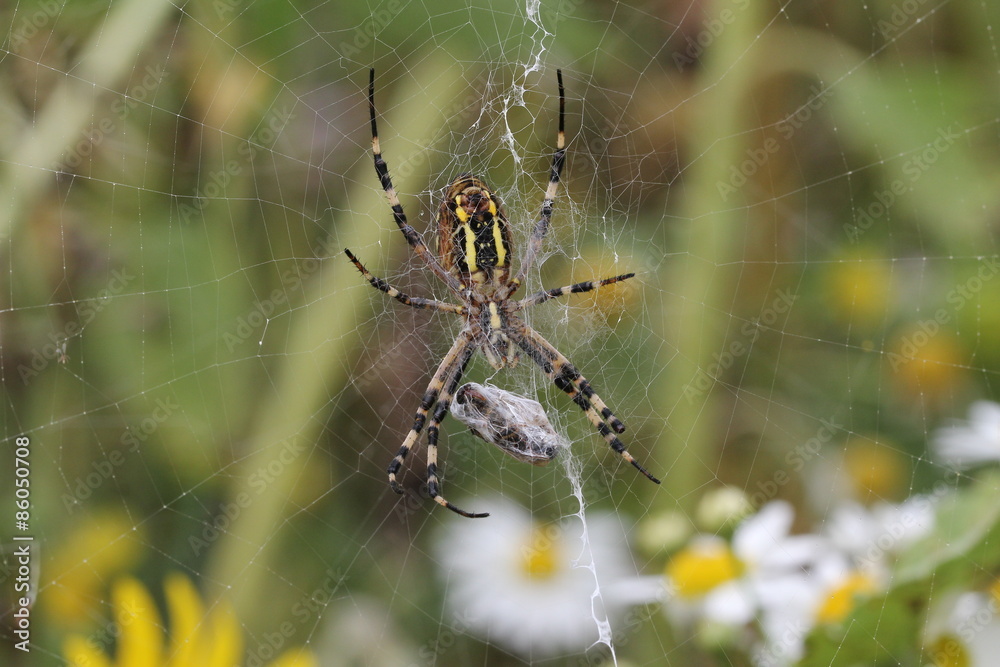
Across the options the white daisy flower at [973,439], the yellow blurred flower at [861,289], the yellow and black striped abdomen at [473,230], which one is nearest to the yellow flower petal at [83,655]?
the yellow and black striped abdomen at [473,230]

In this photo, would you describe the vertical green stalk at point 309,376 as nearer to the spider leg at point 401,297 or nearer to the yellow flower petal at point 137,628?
the spider leg at point 401,297

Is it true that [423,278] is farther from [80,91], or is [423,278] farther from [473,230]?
[80,91]

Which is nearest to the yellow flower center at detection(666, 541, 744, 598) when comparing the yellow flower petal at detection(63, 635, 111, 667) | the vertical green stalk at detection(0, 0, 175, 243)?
the yellow flower petal at detection(63, 635, 111, 667)

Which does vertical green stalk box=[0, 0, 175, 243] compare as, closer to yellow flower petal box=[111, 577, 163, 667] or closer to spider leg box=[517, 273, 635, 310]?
yellow flower petal box=[111, 577, 163, 667]

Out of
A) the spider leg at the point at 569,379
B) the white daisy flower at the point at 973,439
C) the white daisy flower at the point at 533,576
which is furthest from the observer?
the spider leg at the point at 569,379

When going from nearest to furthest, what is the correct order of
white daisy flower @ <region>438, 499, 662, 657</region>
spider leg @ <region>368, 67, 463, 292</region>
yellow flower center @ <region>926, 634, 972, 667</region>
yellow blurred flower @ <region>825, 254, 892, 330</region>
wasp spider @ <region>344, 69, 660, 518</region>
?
yellow flower center @ <region>926, 634, 972, 667</region> < wasp spider @ <region>344, 69, 660, 518</region> < spider leg @ <region>368, 67, 463, 292</region> < white daisy flower @ <region>438, 499, 662, 657</region> < yellow blurred flower @ <region>825, 254, 892, 330</region>

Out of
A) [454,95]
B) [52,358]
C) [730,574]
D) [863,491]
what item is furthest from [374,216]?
[863,491]

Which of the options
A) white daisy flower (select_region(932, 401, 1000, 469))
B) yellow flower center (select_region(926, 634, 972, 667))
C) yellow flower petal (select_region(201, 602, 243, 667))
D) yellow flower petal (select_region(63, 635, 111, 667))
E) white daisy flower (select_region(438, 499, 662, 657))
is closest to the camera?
yellow flower center (select_region(926, 634, 972, 667))
